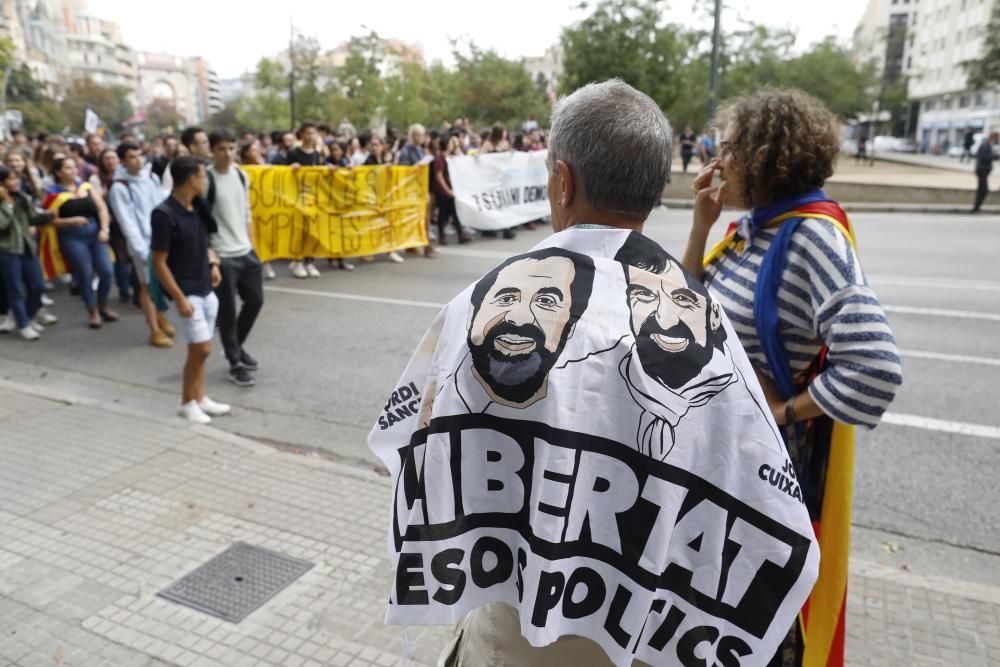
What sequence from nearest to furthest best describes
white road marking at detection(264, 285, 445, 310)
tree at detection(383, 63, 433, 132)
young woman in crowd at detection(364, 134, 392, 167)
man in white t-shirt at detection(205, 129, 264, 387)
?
man in white t-shirt at detection(205, 129, 264, 387), white road marking at detection(264, 285, 445, 310), young woman in crowd at detection(364, 134, 392, 167), tree at detection(383, 63, 433, 132)

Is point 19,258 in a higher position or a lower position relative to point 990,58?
lower

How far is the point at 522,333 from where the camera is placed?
1354 millimetres

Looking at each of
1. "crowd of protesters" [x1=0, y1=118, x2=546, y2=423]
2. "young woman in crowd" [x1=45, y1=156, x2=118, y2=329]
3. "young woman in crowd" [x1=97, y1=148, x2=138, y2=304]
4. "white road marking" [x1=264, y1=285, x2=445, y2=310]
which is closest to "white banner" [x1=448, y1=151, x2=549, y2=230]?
"crowd of protesters" [x1=0, y1=118, x2=546, y2=423]

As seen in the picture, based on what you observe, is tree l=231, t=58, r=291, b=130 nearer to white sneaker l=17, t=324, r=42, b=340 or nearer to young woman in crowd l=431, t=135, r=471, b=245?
young woman in crowd l=431, t=135, r=471, b=245

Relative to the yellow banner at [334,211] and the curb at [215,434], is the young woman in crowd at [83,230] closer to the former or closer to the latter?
the curb at [215,434]

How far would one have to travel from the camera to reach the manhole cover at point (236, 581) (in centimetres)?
329

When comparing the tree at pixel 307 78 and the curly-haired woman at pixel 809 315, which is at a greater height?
the tree at pixel 307 78

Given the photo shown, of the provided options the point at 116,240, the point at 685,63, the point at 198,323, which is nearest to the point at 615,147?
the point at 198,323

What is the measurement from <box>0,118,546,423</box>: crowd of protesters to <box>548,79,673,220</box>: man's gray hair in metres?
A: 4.50

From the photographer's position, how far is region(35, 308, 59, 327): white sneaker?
845 cm

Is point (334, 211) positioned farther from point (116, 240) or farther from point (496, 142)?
point (496, 142)

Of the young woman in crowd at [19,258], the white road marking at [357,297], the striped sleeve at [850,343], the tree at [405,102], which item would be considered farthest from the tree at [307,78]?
the striped sleeve at [850,343]

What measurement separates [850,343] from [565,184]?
94 centimetres

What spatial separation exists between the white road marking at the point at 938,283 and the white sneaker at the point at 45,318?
948cm
